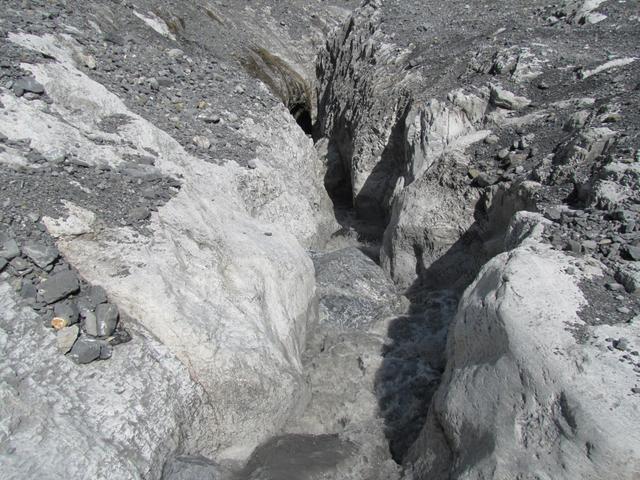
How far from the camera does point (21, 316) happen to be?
5.54m

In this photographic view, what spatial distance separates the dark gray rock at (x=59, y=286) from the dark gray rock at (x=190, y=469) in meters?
2.23

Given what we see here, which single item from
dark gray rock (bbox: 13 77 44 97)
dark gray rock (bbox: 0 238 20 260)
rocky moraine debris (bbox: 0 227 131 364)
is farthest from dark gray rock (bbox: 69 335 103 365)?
dark gray rock (bbox: 13 77 44 97)

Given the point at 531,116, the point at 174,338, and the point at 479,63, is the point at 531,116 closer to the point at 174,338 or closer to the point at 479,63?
the point at 479,63

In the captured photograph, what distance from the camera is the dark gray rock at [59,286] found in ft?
19.1

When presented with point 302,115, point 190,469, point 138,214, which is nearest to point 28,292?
point 138,214

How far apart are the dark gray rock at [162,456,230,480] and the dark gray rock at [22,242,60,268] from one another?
2.70m

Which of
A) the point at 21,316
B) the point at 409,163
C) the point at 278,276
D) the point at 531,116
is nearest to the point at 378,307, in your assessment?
the point at 278,276

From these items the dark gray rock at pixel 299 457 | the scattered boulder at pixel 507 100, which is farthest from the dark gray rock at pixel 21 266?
the scattered boulder at pixel 507 100

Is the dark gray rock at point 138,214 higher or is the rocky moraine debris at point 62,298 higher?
the dark gray rock at point 138,214

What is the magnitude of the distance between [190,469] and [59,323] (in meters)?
2.19

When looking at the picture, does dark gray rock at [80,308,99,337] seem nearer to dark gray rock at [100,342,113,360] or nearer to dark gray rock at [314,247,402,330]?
dark gray rock at [100,342,113,360]

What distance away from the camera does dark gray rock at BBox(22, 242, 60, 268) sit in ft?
19.8

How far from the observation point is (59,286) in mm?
5938

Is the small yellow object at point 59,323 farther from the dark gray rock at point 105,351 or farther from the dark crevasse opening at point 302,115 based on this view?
the dark crevasse opening at point 302,115
